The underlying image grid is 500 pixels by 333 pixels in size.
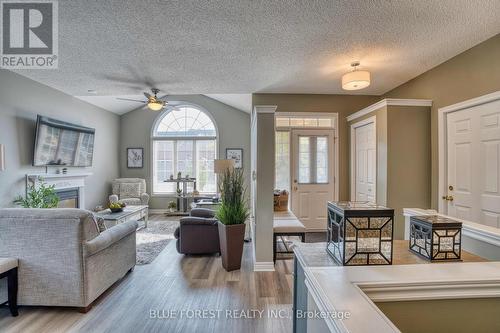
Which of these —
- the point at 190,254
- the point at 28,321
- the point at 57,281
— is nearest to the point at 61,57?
the point at 57,281

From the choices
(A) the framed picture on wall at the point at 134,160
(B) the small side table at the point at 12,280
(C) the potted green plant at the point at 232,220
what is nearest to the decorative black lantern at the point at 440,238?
(C) the potted green plant at the point at 232,220

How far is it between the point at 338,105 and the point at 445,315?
13.3ft

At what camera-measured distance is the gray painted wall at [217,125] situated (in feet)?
23.7

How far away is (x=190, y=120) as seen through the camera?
292 inches

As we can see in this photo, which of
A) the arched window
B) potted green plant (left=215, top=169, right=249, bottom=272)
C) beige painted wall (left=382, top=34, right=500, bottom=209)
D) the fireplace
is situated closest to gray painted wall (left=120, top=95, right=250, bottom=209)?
the arched window

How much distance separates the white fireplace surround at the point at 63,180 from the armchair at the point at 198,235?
2561 millimetres

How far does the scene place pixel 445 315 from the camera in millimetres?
959

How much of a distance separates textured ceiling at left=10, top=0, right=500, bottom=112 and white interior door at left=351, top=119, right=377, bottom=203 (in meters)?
0.80

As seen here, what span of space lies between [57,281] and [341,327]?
2.63 meters

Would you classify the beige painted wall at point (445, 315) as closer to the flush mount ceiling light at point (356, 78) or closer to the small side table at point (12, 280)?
the flush mount ceiling light at point (356, 78)

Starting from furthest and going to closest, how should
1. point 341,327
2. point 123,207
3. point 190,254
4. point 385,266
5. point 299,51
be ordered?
point 123,207, point 190,254, point 299,51, point 385,266, point 341,327

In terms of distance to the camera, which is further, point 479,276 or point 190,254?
point 190,254

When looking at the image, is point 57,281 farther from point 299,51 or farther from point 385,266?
point 299,51

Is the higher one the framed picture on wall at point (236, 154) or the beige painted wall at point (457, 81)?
the beige painted wall at point (457, 81)
